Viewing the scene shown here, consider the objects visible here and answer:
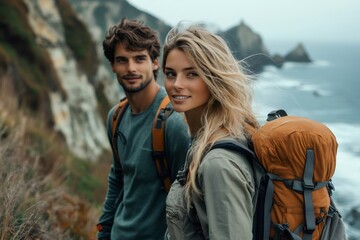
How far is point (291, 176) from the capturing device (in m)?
1.65

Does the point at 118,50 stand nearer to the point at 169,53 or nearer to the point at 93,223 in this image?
the point at 169,53

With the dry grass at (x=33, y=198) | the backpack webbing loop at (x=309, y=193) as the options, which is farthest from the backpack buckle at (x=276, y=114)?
the dry grass at (x=33, y=198)

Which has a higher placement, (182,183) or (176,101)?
(176,101)

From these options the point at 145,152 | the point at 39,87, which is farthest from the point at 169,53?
the point at 39,87

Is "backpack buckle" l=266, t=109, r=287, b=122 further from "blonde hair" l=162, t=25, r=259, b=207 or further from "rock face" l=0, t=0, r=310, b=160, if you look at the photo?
"rock face" l=0, t=0, r=310, b=160

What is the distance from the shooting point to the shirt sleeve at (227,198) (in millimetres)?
1544

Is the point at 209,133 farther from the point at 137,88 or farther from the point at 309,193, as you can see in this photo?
the point at 137,88

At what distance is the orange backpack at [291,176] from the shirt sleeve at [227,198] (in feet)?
0.29

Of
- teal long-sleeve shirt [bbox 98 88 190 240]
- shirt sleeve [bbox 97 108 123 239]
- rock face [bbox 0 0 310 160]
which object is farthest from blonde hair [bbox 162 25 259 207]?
rock face [bbox 0 0 310 160]

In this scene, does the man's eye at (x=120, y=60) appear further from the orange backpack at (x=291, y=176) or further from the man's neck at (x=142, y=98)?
the orange backpack at (x=291, y=176)

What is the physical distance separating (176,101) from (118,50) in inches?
38.6

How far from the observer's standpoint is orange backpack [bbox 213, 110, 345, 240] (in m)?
1.63

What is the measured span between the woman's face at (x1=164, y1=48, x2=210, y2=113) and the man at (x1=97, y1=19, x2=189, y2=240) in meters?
0.51

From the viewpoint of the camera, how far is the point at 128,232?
8.55 ft
